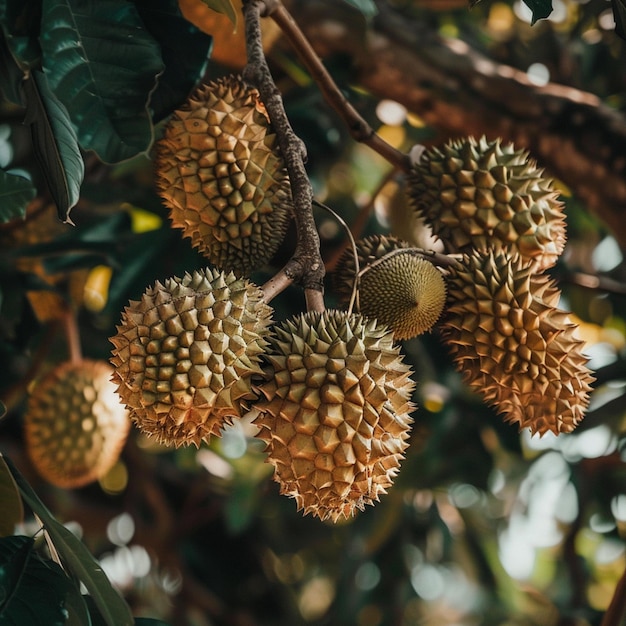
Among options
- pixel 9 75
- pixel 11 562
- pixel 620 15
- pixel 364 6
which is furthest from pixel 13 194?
pixel 620 15

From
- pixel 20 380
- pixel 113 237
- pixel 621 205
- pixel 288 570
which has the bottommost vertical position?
pixel 288 570

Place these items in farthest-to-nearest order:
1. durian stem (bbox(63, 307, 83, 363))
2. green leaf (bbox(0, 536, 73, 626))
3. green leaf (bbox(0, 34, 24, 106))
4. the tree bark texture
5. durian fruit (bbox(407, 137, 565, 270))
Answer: durian stem (bbox(63, 307, 83, 363)) < the tree bark texture < durian fruit (bbox(407, 137, 565, 270)) < green leaf (bbox(0, 34, 24, 106)) < green leaf (bbox(0, 536, 73, 626))

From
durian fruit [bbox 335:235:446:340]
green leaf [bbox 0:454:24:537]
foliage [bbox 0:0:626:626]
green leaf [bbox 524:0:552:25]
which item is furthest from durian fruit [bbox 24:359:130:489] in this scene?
green leaf [bbox 524:0:552:25]

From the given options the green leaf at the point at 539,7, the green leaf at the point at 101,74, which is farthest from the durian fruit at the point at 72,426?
the green leaf at the point at 539,7

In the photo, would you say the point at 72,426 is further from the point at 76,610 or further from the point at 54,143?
the point at 54,143

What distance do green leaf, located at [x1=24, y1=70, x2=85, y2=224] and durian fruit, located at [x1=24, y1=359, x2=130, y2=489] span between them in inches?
37.3

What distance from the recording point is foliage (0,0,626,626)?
1023 mm

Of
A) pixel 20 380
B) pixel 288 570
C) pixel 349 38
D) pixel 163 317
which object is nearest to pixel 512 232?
pixel 163 317

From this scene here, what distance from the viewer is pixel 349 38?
6.23 feet

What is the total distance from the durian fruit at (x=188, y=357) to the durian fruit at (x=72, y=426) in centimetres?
95

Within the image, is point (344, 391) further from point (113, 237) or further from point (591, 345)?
point (591, 345)

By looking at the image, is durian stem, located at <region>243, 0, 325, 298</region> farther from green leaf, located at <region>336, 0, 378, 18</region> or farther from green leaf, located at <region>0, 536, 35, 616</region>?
green leaf, located at <region>0, 536, 35, 616</region>

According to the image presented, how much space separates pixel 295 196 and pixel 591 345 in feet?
5.90

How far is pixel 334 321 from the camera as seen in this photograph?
103cm
